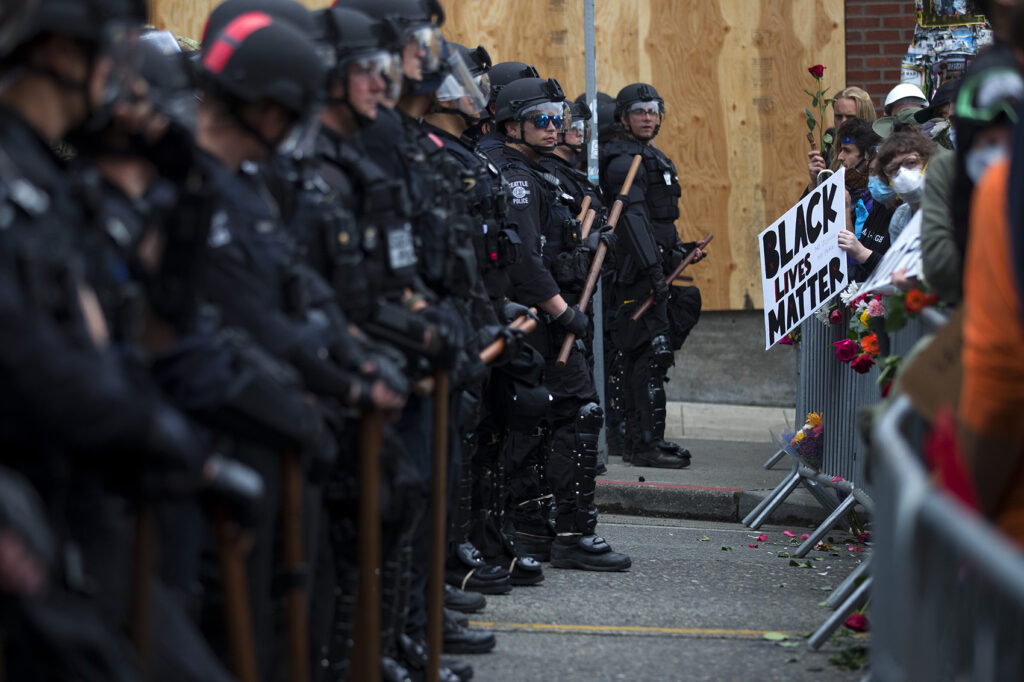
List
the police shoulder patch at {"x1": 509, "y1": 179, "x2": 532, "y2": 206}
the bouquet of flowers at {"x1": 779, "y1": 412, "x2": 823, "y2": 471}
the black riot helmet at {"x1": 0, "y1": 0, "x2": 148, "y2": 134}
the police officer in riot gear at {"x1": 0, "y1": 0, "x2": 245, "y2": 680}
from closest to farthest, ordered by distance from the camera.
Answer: the police officer in riot gear at {"x1": 0, "y1": 0, "x2": 245, "y2": 680}, the black riot helmet at {"x1": 0, "y1": 0, "x2": 148, "y2": 134}, the police shoulder patch at {"x1": 509, "y1": 179, "x2": 532, "y2": 206}, the bouquet of flowers at {"x1": 779, "y1": 412, "x2": 823, "y2": 471}

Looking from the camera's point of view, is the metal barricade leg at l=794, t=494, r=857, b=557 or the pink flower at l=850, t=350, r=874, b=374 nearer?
the pink flower at l=850, t=350, r=874, b=374

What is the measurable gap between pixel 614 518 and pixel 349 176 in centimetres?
456

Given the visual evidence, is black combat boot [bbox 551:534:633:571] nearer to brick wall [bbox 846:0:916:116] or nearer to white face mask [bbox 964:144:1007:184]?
white face mask [bbox 964:144:1007:184]

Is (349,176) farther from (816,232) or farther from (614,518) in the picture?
(614,518)

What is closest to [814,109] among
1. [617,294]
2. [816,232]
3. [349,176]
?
[617,294]

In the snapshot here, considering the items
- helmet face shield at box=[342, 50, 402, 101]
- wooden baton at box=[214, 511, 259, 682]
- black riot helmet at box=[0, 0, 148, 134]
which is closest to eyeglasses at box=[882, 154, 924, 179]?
helmet face shield at box=[342, 50, 402, 101]

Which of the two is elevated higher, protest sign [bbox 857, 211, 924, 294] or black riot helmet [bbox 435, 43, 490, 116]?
black riot helmet [bbox 435, 43, 490, 116]

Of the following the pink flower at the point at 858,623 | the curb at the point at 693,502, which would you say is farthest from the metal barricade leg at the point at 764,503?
the pink flower at the point at 858,623

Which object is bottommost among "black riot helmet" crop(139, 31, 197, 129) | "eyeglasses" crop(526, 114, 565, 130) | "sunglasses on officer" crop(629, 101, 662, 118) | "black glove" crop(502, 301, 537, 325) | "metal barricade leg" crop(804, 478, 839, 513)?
"metal barricade leg" crop(804, 478, 839, 513)

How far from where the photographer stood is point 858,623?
5.46 meters

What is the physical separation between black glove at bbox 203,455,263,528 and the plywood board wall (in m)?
8.95

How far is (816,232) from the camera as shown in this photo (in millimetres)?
7699

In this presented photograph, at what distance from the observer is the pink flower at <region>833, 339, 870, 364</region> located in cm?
666

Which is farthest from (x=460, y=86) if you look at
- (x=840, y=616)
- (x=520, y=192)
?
(x=840, y=616)
